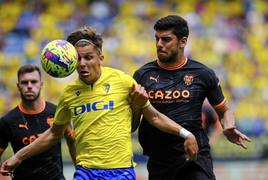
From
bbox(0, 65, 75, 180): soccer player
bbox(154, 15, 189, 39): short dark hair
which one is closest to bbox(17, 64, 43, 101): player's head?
bbox(0, 65, 75, 180): soccer player

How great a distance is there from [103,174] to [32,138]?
6.50 ft

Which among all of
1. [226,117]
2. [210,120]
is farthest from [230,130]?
[210,120]

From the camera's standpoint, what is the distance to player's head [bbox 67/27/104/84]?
24.2ft

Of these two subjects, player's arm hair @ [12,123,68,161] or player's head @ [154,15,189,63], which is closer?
player's arm hair @ [12,123,68,161]

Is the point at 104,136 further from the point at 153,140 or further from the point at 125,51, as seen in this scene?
the point at 125,51

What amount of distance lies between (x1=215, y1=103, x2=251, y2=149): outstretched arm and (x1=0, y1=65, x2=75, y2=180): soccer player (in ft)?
6.38

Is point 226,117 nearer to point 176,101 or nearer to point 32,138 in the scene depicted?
point 176,101

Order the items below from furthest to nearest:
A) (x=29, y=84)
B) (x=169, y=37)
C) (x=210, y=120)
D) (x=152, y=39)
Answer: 1. (x=152, y=39)
2. (x=210, y=120)
3. (x=29, y=84)
4. (x=169, y=37)

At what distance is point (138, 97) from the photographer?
7484 millimetres

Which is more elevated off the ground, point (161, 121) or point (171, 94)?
point (171, 94)

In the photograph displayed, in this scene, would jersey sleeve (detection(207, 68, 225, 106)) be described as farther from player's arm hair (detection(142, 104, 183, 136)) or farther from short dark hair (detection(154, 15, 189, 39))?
player's arm hair (detection(142, 104, 183, 136))

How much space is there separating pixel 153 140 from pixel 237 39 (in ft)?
43.5

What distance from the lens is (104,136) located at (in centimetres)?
736

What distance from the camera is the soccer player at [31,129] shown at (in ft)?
29.6
